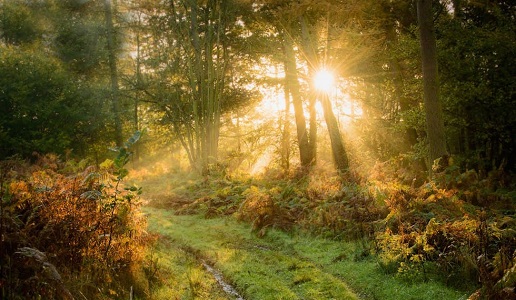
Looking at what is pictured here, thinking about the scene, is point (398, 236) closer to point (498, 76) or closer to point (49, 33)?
point (498, 76)

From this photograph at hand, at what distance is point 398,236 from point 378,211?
2.16 meters

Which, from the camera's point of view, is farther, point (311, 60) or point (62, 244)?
point (311, 60)

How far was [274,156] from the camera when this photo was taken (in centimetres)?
2130

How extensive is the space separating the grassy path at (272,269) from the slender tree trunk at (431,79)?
4681 mm

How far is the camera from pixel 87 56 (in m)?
30.0

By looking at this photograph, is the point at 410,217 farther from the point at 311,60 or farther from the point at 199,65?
the point at 199,65

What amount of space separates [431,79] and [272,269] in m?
7.08

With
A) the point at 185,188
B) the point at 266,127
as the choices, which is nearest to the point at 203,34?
the point at 266,127

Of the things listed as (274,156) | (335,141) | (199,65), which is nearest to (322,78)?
(335,141)

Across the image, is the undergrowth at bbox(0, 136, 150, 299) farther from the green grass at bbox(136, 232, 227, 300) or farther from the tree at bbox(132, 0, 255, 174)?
the tree at bbox(132, 0, 255, 174)

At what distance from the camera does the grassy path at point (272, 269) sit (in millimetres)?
6535

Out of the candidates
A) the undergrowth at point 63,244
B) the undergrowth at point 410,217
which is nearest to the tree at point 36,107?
the undergrowth at point 410,217

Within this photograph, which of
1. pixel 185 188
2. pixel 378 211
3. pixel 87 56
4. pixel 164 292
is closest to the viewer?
pixel 164 292

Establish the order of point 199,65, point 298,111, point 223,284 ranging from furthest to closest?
point 199,65
point 298,111
point 223,284
